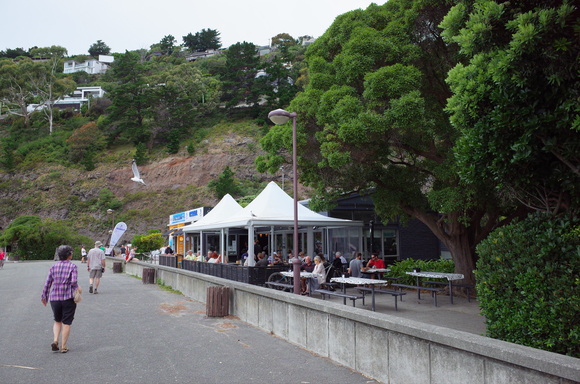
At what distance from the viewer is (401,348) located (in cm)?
524

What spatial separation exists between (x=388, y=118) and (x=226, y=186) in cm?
4521

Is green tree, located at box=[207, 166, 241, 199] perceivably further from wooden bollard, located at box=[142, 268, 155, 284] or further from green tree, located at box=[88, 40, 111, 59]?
green tree, located at box=[88, 40, 111, 59]

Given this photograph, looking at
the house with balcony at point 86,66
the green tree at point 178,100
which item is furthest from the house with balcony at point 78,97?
the green tree at point 178,100

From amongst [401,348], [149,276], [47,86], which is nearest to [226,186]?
[149,276]

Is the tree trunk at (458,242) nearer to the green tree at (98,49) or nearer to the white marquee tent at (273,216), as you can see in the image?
the white marquee tent at (273,216)

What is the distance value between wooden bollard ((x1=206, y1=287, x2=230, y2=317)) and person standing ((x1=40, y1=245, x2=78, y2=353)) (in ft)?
12.6

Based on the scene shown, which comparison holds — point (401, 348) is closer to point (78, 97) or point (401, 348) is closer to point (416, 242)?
point (416, 242)

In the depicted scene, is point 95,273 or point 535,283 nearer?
point 535,283

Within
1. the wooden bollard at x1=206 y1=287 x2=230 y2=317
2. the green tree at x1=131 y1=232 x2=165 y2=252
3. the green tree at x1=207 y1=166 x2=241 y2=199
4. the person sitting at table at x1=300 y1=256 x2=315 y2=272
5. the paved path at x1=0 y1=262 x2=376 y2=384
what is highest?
the green tree at x1=207 y1=166 x2=241 y2=199

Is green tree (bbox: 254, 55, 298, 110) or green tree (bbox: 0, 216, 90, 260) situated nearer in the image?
green tree (bbox: 0, 216, 90, 260)

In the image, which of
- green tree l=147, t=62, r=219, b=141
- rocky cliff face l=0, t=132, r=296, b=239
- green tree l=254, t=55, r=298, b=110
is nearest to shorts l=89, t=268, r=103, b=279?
rocky cliff face l=0, t=132, r=296, b=239

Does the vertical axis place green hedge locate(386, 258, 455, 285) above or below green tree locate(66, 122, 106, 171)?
below

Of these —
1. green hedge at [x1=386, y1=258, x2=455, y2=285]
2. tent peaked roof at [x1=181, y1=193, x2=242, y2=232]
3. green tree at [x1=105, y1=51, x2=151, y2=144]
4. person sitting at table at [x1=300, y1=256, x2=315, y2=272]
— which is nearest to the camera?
person sitting at table at [x1=300, y1=256, x2=315, y2=272]

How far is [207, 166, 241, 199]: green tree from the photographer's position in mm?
54812
